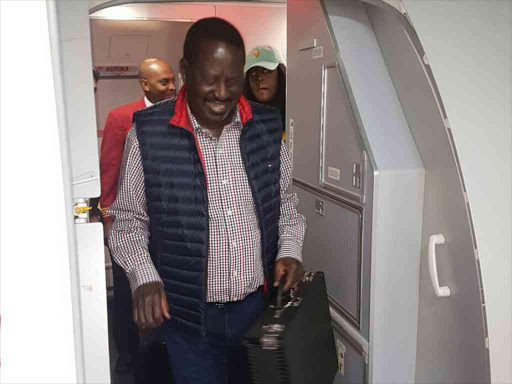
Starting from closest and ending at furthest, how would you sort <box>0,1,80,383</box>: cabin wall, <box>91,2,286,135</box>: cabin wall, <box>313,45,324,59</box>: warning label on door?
<box>0,1,80,383</box>: cabin wall < <box>313,45,324,59</box>: warning label on door < <box>91,2,286,135</box>: cabin wall

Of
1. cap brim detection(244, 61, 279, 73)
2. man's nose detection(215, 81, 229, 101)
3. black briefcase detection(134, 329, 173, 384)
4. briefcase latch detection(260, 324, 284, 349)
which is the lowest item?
black briefcase detection(134, 329, 173, 384)

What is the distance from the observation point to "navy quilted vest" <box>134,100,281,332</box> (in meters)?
1.90

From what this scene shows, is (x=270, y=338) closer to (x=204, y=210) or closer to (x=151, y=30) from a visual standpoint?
(x=204, y=210)

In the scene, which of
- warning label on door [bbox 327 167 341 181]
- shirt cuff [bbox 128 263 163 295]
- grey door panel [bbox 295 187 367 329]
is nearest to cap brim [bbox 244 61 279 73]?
grey door panel [bbox 295 187 367 329]

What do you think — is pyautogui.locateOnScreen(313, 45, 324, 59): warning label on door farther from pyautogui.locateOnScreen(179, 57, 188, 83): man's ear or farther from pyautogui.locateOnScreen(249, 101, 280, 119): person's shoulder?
pyautogui.locateOnScreen(179, 57, 188, 83): man's ear

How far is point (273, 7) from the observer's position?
5.18m

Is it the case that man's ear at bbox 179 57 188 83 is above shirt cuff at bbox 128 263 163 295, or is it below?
above

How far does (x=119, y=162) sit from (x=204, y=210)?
4.43ft

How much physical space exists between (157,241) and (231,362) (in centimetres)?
54

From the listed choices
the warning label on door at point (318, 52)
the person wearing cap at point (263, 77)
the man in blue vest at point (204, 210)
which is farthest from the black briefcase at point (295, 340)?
the person wearing cap at point (263, 77)

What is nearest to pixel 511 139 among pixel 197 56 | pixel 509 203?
pixel 509 203

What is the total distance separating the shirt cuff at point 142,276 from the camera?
71.0 inches

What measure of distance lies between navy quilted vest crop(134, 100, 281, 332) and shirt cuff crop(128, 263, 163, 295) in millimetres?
136

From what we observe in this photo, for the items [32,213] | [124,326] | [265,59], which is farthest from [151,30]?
[32,213]
